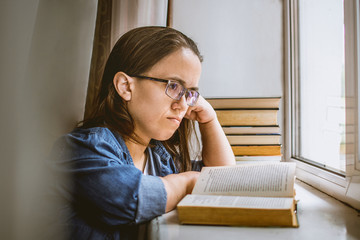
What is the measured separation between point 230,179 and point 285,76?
0.77m

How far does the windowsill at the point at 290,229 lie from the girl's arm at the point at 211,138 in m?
0.36

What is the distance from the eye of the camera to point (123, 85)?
0.81 m

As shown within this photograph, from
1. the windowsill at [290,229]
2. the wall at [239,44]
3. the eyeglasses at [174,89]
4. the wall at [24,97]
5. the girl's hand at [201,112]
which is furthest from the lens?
the wall at [239,44]

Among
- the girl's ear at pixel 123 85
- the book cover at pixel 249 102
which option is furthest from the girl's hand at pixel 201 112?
the girl's ear at pixel 123 85

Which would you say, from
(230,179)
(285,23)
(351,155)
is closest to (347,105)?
(351,155)

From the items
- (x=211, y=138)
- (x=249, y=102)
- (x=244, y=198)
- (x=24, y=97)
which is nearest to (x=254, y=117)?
(x=249, y=102)

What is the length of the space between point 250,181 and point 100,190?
0.31 m

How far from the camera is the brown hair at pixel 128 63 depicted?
0.80 m

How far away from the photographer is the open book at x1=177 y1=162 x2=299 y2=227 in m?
0.48

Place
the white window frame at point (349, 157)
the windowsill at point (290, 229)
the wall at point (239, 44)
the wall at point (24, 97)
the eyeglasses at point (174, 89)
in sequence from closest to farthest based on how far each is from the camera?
the wall at point (24, 97) < the windowsill at point (290, 229) < the white window frame at point (349, 157) < the eyeglasses at point (174, 89) < the wall at point (239, 44)

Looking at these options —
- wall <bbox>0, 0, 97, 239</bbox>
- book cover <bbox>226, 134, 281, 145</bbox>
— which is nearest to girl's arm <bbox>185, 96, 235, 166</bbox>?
book cover <bbox>226, 134, 281, 145</bbox>

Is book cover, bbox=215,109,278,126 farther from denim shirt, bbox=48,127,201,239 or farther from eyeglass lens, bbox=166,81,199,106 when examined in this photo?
denim shirt, bbox=48,127,201,239

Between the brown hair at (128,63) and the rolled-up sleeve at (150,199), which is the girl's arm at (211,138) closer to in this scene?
the brown hair at (128,63)

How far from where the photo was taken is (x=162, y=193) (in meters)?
0.57
